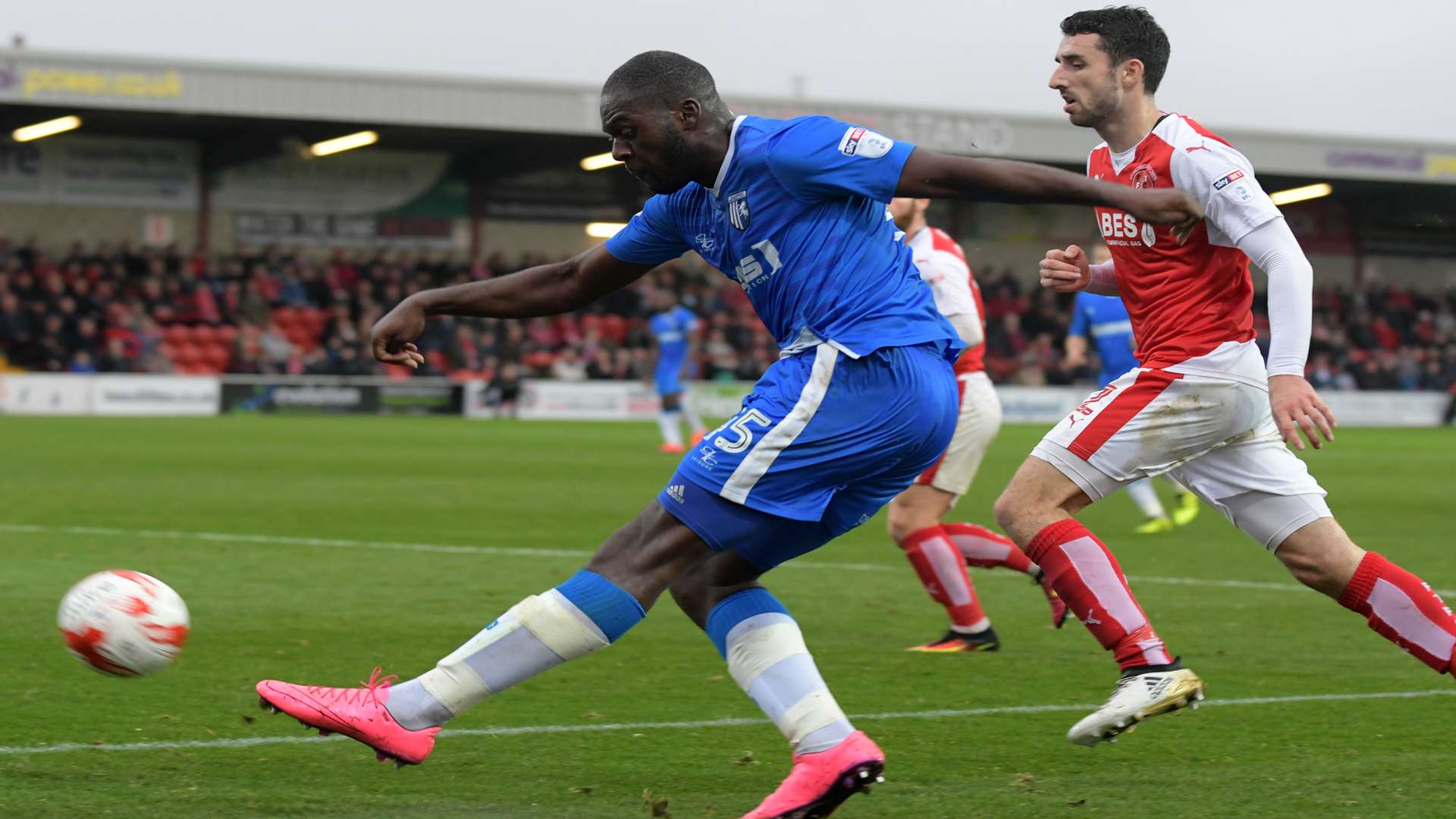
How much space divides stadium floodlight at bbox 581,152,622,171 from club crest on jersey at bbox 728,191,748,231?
118ft

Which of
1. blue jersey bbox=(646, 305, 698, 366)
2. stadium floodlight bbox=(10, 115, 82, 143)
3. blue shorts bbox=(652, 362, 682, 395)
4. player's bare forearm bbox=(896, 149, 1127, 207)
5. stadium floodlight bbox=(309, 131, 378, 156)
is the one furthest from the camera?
stadium floodlight bbox=(309, 131, 378, 156)

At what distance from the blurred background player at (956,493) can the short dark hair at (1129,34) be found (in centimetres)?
193

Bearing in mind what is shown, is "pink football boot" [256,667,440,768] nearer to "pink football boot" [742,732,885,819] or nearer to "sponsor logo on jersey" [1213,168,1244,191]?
"pink football boot" [742,732,885,819]

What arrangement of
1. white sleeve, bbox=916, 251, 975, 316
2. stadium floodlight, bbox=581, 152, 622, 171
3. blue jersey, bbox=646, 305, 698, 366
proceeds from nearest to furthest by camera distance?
white sleeve, bbox=916, 251, 975, 316 → blue jersey, bbox=646, 305, 698, 366 → stadium floodlight, bbox=581, 152, 622, 171

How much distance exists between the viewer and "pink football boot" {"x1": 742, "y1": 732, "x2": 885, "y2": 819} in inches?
159

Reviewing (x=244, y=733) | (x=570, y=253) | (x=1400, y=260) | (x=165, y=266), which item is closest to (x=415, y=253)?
(x=570, y=253)

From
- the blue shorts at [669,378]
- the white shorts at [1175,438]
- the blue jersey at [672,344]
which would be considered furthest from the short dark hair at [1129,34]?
the blue jersey at [672,344]

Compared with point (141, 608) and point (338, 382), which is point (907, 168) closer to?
point (141, 608)

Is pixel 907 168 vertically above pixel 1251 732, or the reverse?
pixel 907 168

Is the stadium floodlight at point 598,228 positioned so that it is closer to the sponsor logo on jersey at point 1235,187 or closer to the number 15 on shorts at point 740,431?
the sponsor logo on jersey at point 1235,187

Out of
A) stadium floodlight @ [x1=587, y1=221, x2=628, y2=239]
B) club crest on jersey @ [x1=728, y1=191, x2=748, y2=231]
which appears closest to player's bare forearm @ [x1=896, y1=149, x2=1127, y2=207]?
club crest on jersey @ [x1=728, y1=191, x2=748, y2=231]

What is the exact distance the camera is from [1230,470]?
16.6 ft

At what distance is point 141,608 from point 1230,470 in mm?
3105

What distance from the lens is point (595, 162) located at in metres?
40.7
